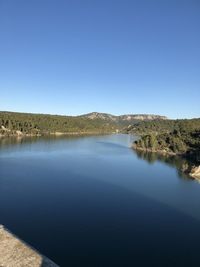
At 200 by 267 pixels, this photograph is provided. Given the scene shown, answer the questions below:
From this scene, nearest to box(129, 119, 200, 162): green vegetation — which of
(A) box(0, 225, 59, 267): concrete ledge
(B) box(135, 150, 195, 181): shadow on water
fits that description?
(B) box(135, 150, 195, 181): shadow on water

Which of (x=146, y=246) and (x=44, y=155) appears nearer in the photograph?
(x=146, y=246)

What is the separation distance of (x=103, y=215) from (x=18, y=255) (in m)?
13.9

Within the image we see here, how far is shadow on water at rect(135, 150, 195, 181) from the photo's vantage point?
74.1m

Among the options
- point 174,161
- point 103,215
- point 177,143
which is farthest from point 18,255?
point 177,143

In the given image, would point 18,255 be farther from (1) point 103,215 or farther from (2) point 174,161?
(2) point 174,161

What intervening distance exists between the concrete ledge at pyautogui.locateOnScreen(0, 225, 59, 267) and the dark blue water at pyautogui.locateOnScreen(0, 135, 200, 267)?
5.75 ft

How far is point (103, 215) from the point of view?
127 ft

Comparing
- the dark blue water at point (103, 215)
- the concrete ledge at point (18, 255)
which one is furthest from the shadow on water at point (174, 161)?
the concrete ledge at point (18, 255)

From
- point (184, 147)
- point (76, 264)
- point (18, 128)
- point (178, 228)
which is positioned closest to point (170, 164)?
point (184, 147)

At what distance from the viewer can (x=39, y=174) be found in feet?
211

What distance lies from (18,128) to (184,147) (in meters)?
87.6

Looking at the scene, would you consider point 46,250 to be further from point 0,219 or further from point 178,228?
point 178,228

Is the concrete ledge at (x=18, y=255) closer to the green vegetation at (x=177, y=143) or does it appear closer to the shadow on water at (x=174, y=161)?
the shadow on water at (x=174, y=161)

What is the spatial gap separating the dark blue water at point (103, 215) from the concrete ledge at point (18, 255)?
175cm
